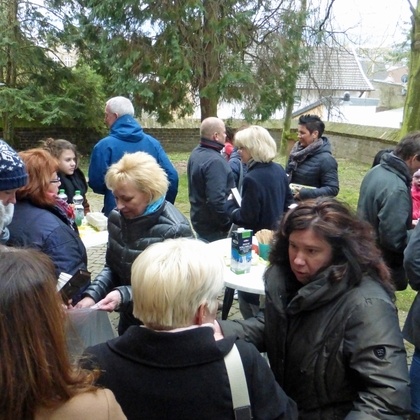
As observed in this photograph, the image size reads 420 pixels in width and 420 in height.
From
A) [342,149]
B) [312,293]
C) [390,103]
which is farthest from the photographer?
[390,103]

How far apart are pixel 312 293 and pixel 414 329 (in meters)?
1.12

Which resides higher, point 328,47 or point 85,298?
point 328,47

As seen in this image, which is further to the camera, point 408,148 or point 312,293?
point 408,148

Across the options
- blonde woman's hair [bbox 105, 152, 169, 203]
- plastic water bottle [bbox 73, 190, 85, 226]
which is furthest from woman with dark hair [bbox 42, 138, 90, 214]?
blonde woman's hair [bbox 105, 152, 169, 203]

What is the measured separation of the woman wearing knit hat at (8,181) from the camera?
2.11 metres

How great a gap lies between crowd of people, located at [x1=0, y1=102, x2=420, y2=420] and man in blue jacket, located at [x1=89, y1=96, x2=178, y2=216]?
6.03ft

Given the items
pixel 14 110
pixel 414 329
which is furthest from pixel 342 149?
pixel 414 329

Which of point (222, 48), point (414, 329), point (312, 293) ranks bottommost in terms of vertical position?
point (414, 329)

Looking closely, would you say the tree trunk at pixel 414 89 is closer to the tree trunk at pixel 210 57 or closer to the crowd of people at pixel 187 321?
the tree trunk at pixel 210 57

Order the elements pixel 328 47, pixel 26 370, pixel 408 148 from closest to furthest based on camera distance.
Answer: pixel 26 370
pixel 408 148
pixel 328 47

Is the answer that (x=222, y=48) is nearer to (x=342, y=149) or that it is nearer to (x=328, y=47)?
(x=328, y=47)

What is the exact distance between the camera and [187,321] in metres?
1.47

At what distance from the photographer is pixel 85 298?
2580mm

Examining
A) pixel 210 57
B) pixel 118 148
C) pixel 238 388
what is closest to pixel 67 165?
pixel 118 148
